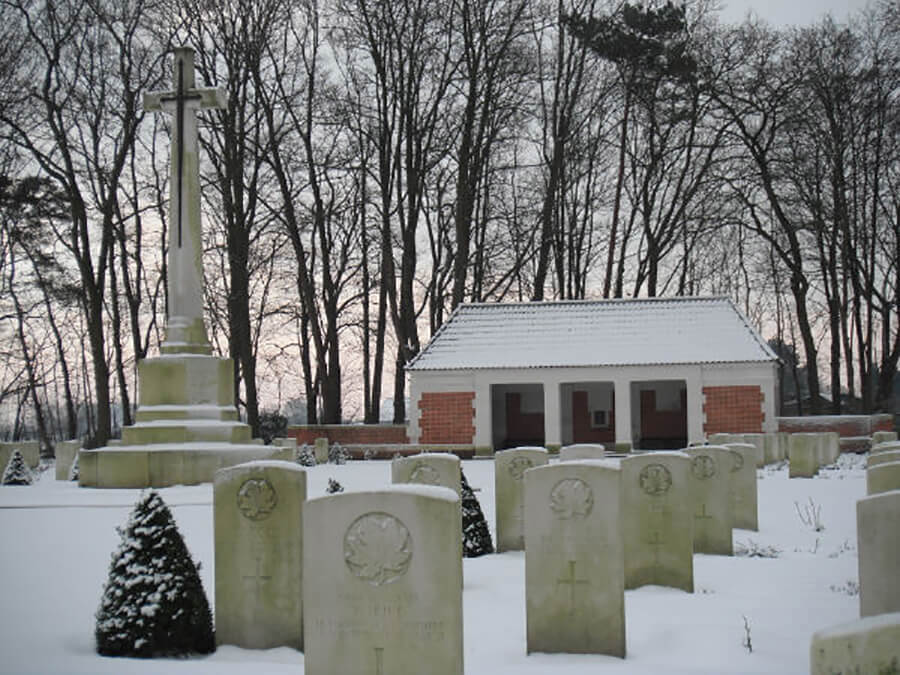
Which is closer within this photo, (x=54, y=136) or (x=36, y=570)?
(x=36, y=570)

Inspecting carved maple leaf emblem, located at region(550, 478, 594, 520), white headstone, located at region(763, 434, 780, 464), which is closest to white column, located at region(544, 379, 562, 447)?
white headstone, located at region(763, 434, 780, 464)

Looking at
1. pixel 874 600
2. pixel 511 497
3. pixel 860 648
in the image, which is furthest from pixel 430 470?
pixel 860 648

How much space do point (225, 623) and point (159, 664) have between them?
641 mm

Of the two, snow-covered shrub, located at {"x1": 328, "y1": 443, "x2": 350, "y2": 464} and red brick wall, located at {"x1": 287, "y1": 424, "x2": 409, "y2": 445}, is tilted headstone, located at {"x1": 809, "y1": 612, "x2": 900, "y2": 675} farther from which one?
red brick wall, located at {"x1": 287, "y1": 424, "x2": 409, "y2": 445}

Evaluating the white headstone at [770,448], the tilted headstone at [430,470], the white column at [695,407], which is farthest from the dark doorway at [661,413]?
the tilted headstone at [430,470]

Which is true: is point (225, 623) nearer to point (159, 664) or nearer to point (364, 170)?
point (159, 664)

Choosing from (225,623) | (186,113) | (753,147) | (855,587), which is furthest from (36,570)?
(753,147)

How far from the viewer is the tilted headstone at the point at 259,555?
6.90 metres

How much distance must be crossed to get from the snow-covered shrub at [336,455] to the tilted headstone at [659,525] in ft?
61.1

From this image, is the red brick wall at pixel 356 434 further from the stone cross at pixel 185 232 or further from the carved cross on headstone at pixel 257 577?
the carved cross on headstone at pixel 257 577

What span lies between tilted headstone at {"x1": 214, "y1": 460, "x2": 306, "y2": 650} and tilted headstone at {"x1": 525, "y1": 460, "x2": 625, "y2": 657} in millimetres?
1649

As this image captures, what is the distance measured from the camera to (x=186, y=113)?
59.8 ft

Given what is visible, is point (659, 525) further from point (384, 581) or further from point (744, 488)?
point (744, 488)

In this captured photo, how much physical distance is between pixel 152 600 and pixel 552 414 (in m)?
23.1
